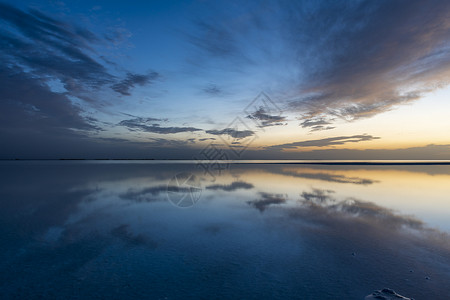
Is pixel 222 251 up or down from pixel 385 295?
down

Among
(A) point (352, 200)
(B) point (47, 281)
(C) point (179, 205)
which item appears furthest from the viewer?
(A) point (352, 200)

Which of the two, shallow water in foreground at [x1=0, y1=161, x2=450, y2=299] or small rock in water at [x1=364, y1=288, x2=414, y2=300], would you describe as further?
shallow water in foreground at [x1=0, y1=161, x2=450, y2=299]

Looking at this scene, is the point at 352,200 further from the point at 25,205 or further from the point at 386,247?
the point at 25,205

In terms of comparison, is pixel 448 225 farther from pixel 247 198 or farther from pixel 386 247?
pixel 247 198

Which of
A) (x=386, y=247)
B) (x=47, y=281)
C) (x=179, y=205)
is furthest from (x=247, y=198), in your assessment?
(x=47, y=281)

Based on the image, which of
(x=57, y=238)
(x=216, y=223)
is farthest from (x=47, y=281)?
(x=216, y=223)

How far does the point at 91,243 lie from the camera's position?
8.46m

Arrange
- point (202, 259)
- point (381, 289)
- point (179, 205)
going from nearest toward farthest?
point (381, 289), point (202, 259), point (179, 205)

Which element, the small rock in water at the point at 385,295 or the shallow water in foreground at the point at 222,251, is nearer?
the small rock in water at the point at 385,295

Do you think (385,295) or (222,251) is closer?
(385,295)

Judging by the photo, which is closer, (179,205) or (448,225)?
(448,225)

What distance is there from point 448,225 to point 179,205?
14799 millimetres

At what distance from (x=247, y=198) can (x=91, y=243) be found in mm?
11168

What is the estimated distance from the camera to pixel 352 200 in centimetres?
1628
